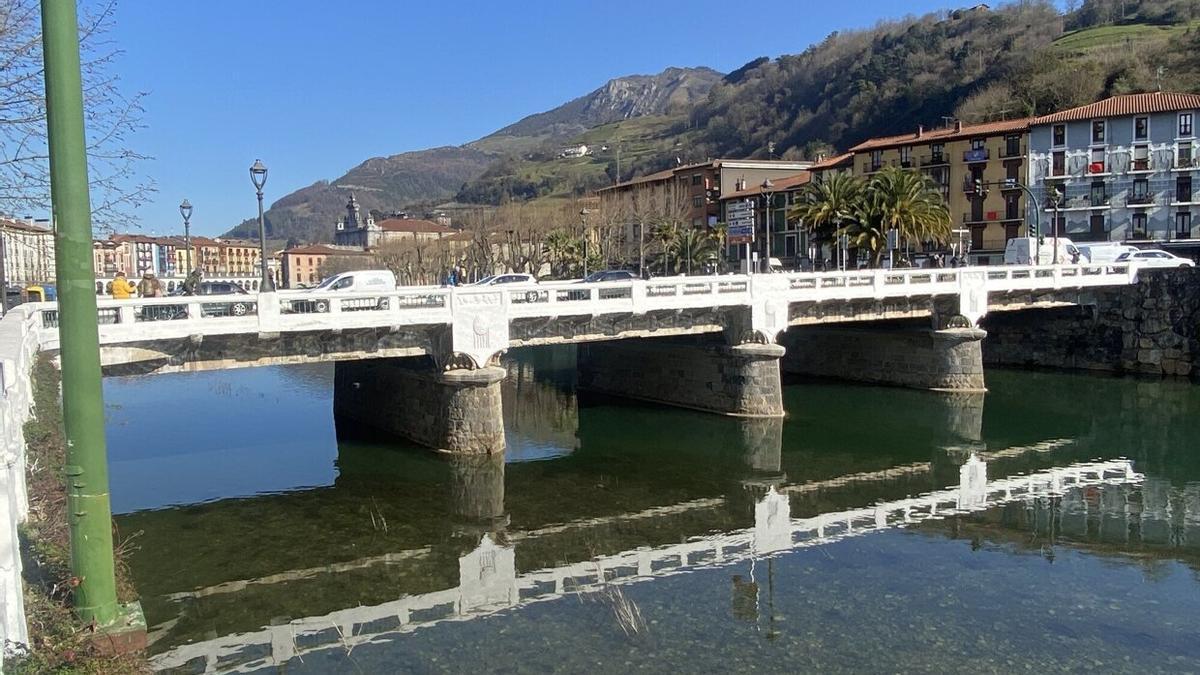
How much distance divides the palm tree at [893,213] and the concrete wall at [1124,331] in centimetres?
597

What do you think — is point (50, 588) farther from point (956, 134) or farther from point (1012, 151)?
point (956, 134)

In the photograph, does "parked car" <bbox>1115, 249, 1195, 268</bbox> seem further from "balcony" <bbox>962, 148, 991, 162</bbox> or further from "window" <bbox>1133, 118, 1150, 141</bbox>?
"balcony" <bbox>962, 148, 991, 162</bbox>

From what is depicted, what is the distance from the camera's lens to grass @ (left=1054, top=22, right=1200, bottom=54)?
103m

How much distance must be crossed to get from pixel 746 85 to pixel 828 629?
198 metres

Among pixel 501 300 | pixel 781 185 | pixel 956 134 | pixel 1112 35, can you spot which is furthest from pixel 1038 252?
pixel 1112 35

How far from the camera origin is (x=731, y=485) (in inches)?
898

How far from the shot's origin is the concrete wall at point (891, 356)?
34.8 m

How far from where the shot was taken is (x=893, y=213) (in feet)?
143

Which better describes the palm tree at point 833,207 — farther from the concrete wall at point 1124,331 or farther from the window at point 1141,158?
the window at point 1141,158

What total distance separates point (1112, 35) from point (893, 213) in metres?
89.9

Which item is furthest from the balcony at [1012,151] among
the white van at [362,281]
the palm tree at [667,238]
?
the white van at [362,281]

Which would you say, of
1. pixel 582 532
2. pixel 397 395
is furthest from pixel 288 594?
pixel 397 395

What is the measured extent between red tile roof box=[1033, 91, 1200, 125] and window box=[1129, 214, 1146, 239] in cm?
737

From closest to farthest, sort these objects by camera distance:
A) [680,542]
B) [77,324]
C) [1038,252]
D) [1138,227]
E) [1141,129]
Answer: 1. [77,324]
2. [680,542]
3. [1038,252]
4. [1141,129]
5. [1138,227]
